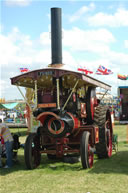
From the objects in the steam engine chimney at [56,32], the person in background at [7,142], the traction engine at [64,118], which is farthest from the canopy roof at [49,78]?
the steam engine chimney at [56,32]

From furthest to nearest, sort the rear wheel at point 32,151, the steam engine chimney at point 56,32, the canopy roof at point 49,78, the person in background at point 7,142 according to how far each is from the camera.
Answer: the steam engine chimney at point 56,32
the person in background at point 7,142
the rear wheel at point 32,151
the canopy roof at point 49,78

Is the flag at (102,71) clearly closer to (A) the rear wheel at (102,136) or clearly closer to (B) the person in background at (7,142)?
(A) the rear wheel at (102,136)

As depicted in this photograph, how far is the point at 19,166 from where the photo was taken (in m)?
6.92

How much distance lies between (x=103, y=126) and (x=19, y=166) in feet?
7.60

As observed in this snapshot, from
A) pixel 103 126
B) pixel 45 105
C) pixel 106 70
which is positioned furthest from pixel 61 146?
pixel 106 70

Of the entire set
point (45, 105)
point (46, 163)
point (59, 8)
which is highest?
point (59, 8)

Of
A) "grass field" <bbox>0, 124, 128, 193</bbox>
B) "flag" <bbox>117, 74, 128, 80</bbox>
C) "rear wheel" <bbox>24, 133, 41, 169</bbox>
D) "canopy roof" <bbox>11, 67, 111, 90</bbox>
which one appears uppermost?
"flag" <bbox>117, 74, 128, 80</bbox>

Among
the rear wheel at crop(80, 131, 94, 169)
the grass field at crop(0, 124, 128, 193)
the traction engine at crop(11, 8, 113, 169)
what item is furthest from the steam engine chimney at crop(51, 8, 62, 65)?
the rear wheel at crop(80, 131, 94, 169)

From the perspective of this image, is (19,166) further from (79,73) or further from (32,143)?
(79,73)

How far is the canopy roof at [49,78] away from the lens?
20.7 ft

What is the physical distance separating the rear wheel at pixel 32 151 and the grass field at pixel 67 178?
5.9 inches

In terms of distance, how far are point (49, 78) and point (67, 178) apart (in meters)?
2.40

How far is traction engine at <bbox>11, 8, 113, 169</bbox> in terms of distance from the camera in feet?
20.7

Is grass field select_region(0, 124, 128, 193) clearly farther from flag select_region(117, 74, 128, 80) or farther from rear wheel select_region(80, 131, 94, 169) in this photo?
flag select_region(117, 74, 128, 80)
